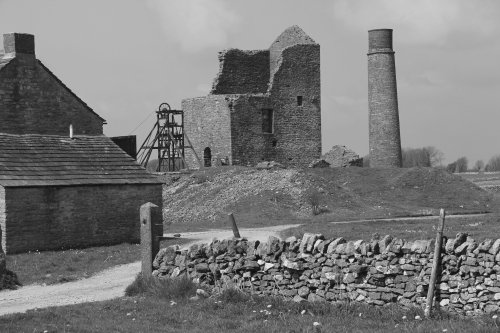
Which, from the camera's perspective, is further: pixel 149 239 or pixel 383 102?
pixel 383 102

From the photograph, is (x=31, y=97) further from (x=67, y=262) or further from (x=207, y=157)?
(x=207, y=157)

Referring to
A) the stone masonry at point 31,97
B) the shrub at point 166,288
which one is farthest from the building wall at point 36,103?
the shrub at point 166,288

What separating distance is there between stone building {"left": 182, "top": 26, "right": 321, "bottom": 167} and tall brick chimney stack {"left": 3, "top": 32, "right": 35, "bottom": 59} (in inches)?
1036

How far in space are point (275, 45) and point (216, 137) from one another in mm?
8772

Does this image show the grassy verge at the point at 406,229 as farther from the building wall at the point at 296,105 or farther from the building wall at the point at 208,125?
the building wall at the point at 296,105

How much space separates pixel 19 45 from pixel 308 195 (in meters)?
17.0

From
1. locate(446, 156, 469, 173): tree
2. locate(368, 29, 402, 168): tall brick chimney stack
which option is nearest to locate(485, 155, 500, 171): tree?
locate(446, 156, 469, 173): tree

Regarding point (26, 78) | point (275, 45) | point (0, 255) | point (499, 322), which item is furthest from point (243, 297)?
point (275, 45)

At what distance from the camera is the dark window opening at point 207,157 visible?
6197 cm

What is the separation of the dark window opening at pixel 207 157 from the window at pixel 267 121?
3.88 metres

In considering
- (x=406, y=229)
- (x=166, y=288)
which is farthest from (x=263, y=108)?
(x=166, y=288)

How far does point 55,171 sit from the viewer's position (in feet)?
104

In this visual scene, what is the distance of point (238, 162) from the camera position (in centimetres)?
6062

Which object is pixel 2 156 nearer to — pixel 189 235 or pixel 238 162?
pixel 189 235
